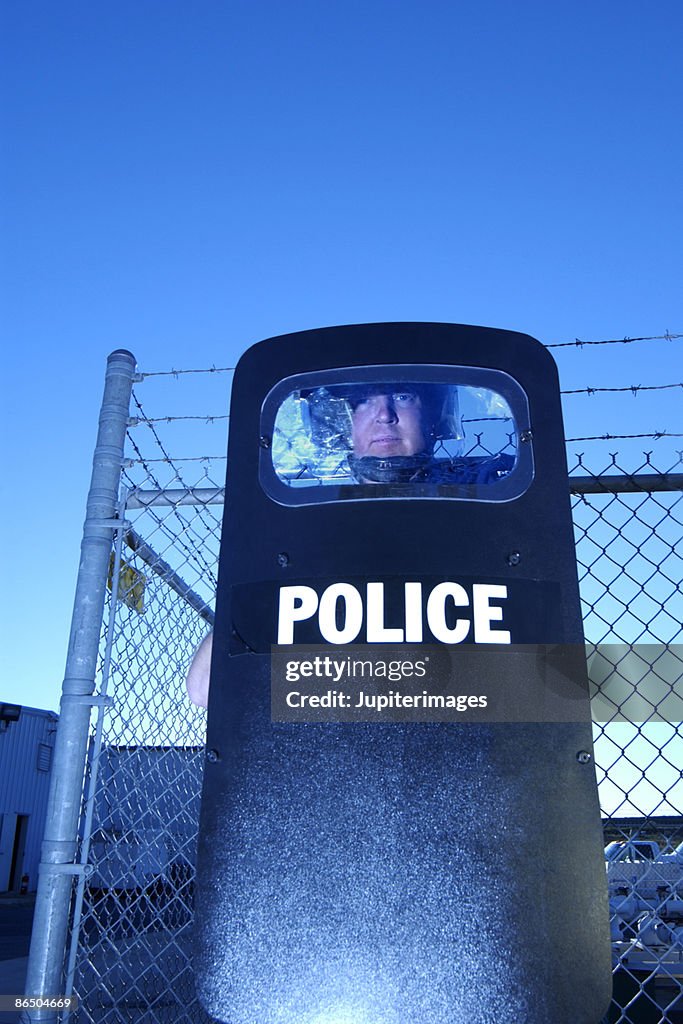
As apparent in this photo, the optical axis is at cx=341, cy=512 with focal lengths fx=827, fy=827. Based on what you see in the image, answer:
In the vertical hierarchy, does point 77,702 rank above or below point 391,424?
below

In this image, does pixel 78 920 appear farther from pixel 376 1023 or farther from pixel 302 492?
pixel 302 492

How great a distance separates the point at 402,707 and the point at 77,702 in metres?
1.18

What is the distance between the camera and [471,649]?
4.94 ft

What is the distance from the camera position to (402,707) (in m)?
1.48

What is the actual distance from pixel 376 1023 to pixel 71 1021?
1387 mm

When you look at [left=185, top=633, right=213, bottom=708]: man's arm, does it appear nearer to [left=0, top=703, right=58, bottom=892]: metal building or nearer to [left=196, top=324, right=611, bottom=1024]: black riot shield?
[left=196, top=324, right=611, bottom=1024]: black riot shield

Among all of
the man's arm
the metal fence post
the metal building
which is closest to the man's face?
the man's arm

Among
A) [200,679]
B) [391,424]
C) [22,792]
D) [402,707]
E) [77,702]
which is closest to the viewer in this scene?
[402,707]

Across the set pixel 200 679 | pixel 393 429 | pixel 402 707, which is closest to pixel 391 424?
pixel 393 429

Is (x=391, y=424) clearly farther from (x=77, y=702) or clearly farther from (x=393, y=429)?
(x=77, y=702)

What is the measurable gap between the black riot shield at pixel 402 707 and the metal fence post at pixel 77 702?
0.84m

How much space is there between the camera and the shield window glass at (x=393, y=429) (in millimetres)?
1701

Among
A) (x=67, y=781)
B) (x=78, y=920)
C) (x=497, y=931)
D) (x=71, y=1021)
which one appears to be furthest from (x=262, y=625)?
(x=71, y=1021)

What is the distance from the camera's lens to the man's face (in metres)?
1.75
